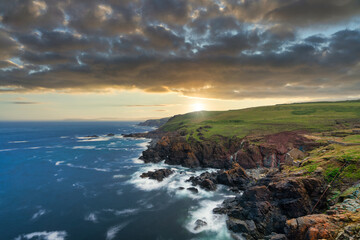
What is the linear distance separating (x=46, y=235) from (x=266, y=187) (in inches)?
1784

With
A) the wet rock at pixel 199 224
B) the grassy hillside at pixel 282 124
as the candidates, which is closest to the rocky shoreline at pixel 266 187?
the wet rock at pixel 199 224

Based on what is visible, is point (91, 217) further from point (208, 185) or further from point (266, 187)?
point (266, 187)

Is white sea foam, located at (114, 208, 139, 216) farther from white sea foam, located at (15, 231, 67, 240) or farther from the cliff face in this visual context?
the cliff face

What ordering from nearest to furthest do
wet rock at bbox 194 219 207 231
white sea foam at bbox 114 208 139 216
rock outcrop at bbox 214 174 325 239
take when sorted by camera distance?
rock outcrop at bbox 214 174 325 239 → wet rock at bbox 194 219 207 231 → white sea foam at bbox 114 208 139 216

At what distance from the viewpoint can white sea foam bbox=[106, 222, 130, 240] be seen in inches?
1261

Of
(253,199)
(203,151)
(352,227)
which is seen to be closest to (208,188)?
(253,199)

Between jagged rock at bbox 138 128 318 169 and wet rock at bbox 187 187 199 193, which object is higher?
jagged rock at bbox 138 128 318 169

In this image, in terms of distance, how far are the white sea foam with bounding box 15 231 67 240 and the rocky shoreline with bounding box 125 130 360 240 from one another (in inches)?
1239

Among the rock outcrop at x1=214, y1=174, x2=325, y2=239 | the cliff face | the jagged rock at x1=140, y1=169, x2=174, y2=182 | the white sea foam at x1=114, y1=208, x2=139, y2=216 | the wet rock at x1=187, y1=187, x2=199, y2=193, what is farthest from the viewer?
the cliff face

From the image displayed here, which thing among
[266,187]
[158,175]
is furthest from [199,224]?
[158,175]

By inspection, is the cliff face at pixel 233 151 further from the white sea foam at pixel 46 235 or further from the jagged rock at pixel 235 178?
the white sea foam at pixel 46 235

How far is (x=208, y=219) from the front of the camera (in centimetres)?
3597

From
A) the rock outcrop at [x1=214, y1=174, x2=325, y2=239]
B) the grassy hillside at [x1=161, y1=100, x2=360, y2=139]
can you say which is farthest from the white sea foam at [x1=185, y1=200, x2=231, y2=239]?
the grassy hillside at [x1=161, y1=100, x2=360, y2=139]

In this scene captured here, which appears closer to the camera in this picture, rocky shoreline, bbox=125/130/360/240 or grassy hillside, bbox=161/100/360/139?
rocky shoreline, bbox=125/130/360/240
